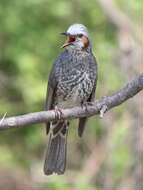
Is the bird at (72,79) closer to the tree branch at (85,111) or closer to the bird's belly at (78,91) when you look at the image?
the bird's belly at (78,91)

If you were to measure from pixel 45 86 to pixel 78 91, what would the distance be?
337 centimetres

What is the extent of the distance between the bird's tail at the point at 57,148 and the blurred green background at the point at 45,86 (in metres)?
1.45

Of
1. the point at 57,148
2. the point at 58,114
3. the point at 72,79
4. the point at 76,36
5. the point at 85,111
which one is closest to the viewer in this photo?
the point at 58,114

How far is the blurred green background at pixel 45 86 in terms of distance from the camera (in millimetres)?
8602

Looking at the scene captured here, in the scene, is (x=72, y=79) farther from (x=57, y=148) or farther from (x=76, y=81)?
(x=57, y=148)

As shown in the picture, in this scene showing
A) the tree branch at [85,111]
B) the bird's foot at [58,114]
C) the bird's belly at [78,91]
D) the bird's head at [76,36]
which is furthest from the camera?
the bird's belly at [78,91]

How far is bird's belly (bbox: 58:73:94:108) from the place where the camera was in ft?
21.1

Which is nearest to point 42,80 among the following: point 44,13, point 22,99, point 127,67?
point 22,99

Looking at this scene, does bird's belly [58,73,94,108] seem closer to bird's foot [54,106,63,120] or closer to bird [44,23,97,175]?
bird [44,23,97,175]

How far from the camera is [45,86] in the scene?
9.80 meters

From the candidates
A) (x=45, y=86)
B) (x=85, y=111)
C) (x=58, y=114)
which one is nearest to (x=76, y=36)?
(x=85, y=111)

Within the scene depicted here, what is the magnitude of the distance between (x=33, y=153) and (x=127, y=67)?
2.22m

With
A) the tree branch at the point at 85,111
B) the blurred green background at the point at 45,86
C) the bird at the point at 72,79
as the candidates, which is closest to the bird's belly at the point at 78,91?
the bird at the point at 72,79

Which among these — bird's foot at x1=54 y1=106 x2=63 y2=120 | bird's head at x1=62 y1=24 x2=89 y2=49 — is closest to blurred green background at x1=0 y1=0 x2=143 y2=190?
bird's head at x1=62 y1=24 x2=89 y2=49
